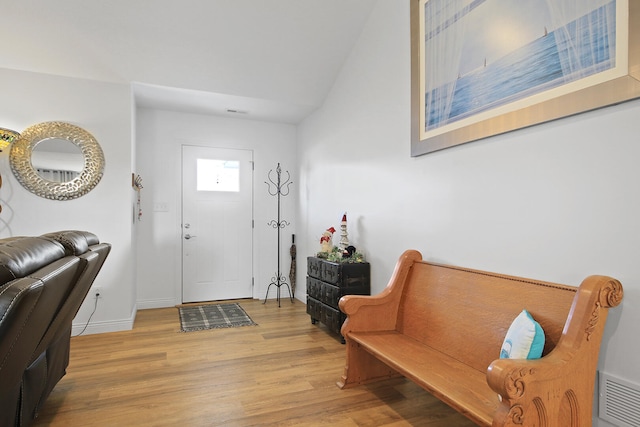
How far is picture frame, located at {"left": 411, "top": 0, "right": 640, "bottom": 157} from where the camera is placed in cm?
165

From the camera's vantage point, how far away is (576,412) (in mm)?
1625

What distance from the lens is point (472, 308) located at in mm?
2205

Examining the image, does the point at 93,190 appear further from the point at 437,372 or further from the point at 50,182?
the point at 437,372

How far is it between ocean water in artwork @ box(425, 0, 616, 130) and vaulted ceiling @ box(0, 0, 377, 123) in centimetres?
171

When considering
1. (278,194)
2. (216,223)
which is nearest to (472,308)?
(278,194)

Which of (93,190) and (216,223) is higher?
(93,190)

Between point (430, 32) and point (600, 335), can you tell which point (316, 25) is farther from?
point (600, 335)

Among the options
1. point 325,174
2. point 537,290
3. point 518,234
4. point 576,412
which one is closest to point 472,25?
point 518,234

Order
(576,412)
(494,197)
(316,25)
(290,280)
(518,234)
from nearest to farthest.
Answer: (576,412) → (518,234) → (494,197) → (316,25) → (290,280)

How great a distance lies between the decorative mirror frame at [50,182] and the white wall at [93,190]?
57mm

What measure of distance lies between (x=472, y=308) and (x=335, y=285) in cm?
164

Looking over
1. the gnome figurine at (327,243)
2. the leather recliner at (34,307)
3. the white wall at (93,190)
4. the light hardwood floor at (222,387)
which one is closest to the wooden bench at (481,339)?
the light hardwood floor at (222,387)

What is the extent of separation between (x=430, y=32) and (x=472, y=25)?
0.43 m

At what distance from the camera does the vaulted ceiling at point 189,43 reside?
344cm
